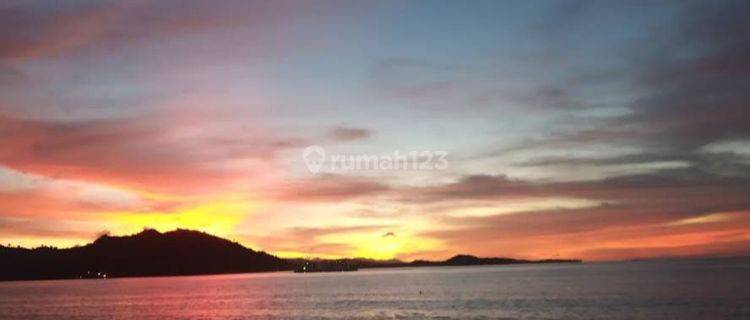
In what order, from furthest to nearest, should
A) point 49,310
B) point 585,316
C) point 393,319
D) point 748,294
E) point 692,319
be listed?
1. point 49,310
2. point 748,294
3. point 393,319
4. point 585,316
5. point 692,319

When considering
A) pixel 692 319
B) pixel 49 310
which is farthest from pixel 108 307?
pixel 692 319

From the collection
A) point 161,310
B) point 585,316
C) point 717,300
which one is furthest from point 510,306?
point 161,310

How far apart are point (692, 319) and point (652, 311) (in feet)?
43.0

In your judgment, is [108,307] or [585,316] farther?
[108,307]

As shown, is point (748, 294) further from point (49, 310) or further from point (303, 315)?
point (49, 310)

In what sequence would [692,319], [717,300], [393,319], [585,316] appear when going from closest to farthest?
[692,319] < [585,316] < [393,319] < [717,300]

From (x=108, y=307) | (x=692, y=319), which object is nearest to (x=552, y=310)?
(x=692, y=319)

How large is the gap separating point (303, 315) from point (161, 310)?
42104 millimetres

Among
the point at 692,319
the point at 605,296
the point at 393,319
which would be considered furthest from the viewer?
the point at 605,296

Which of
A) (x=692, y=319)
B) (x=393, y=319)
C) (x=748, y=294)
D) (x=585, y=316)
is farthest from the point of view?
(x=748, y=294)

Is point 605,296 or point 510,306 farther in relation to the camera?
point 605,296

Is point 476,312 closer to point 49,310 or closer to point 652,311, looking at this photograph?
point 652,311

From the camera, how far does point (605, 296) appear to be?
150m

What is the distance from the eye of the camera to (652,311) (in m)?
113
